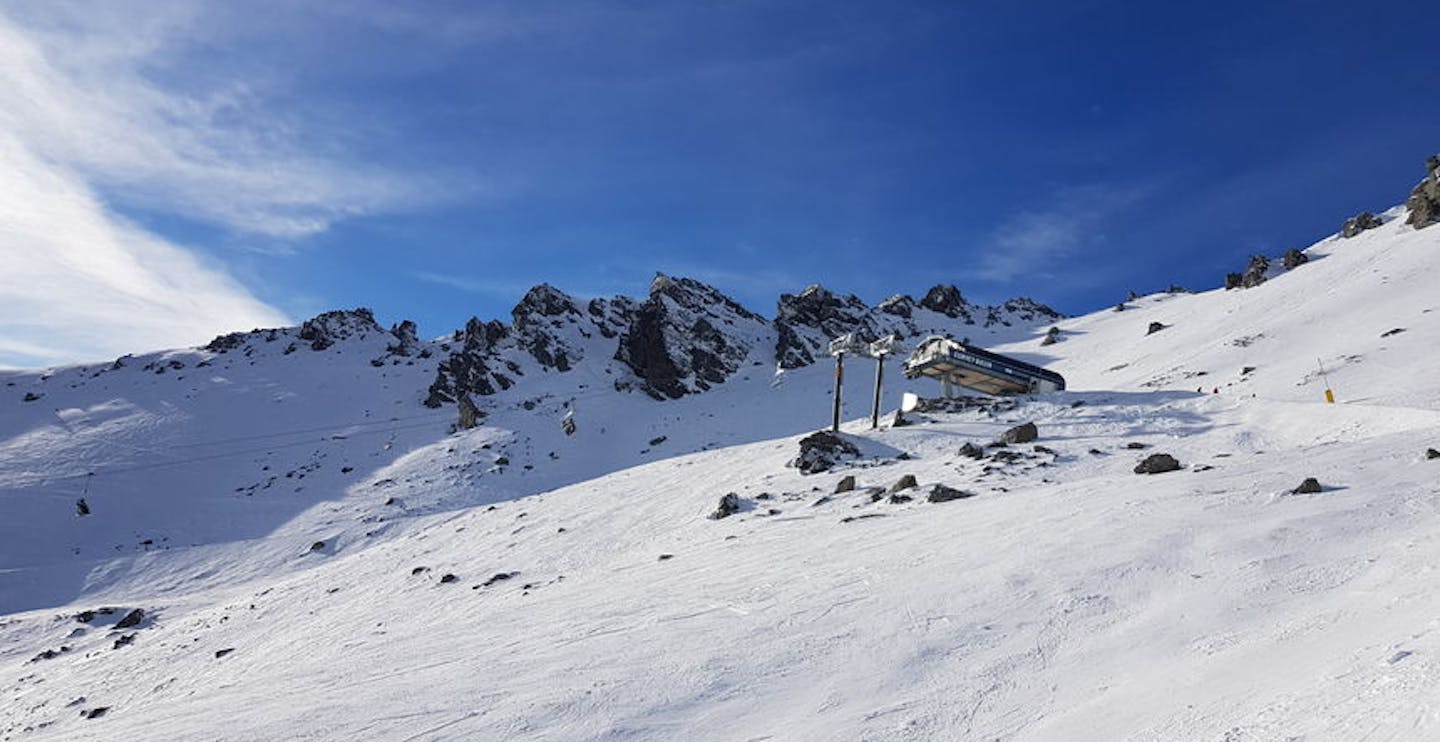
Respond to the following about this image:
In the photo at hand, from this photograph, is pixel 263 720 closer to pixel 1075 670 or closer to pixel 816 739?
pixel 816 739

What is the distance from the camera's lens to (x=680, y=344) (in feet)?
244

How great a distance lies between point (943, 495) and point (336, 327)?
89760 mm

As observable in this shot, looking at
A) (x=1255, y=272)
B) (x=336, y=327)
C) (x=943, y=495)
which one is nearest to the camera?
(x=943, y=495)

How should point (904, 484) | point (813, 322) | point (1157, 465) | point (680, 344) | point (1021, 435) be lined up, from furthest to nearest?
point (813, 322) → point (680, 344) → point (1021, 435) → point (904, 484) → point (1157, 465)

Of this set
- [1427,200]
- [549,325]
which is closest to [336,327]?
[549,325]

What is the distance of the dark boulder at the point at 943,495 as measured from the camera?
747 inches

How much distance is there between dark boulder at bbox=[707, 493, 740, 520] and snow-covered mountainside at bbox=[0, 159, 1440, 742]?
291 mm

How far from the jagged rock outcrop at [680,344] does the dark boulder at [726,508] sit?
45772mm

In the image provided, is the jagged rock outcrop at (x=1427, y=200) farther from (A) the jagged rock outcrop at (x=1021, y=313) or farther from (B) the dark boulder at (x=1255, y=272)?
(A) the jagged rock outcrop at (x=1021, y=313)

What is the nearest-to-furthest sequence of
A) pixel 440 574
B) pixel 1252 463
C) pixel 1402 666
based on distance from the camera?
pixel 1402 666, pixel 1252 463, pixel 440 574

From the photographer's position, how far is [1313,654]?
7.67m

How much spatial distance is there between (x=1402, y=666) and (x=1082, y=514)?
8.18 meters

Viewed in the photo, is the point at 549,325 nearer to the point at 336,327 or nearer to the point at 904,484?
the point at 336,327

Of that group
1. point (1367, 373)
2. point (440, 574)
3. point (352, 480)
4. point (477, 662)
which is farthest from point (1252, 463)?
point (352, 480)
